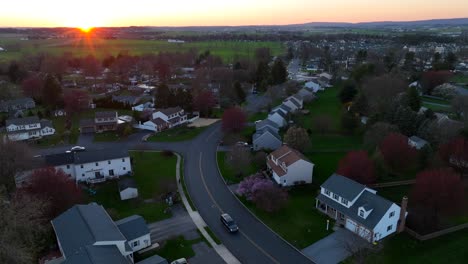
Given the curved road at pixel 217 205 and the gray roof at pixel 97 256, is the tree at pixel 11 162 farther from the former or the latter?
the gray roof at pixel 97 256

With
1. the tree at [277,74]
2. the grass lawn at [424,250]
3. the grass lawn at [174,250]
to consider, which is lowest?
the grass lawn at [424,250]

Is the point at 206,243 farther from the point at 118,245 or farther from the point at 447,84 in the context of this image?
the point at 447,84

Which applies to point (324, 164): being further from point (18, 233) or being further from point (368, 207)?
point (18, 233)

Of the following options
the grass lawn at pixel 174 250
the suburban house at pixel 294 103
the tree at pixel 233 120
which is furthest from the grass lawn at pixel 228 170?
the suburban house at pixel 294 103

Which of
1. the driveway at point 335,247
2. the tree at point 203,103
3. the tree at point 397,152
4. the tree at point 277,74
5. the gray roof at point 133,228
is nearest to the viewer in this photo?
the driveway at point 335,247

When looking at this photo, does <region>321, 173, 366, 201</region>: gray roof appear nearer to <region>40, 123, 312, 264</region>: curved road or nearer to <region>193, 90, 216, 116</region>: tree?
<region>40, 123, 312, 264</region>: curved road

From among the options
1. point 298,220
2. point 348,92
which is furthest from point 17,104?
point 348,92
